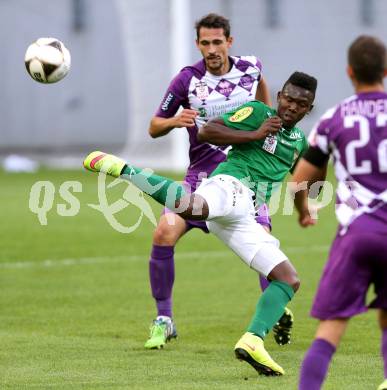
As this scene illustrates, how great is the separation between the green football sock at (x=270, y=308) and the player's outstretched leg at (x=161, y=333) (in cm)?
120

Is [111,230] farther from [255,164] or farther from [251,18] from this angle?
[251,18]

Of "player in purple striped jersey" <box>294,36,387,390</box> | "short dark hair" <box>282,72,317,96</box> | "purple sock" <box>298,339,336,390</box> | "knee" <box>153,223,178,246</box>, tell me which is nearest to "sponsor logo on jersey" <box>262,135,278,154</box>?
"short dark hair" <box>282,72,317,96</box>

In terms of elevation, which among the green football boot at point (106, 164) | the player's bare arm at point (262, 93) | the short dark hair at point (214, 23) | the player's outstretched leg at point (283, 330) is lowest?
the player's outstretched leg at point (283, 330)

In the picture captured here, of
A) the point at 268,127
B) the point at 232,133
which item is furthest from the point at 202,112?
the point at 268,127

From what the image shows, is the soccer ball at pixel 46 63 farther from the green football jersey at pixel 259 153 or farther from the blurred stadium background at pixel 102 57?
the blurred stadium background at pixel 102 57

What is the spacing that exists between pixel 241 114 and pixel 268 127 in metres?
0.27

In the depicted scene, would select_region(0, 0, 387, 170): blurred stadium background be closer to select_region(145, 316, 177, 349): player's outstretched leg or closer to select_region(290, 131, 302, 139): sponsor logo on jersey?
select_region(145, 316, 177, 349): player's outstretched leg

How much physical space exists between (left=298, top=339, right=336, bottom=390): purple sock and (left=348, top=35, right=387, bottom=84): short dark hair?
1.35 metres

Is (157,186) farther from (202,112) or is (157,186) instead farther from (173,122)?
(202,112)

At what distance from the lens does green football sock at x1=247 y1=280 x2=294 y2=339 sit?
6883 mm

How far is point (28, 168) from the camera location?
92.0 ft

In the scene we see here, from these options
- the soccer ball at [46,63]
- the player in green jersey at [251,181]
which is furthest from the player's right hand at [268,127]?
the soccer ball at [46,63]

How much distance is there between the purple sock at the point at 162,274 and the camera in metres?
8.34

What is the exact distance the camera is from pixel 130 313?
31.6 ft
